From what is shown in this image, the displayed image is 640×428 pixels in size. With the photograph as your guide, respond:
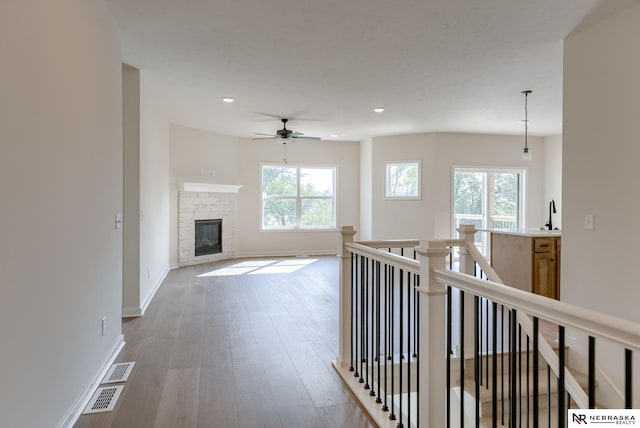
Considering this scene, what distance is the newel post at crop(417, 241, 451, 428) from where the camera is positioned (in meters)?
1.70

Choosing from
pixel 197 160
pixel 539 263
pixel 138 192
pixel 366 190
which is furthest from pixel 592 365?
pixel 366 190

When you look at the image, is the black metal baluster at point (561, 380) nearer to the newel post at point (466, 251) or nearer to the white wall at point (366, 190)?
the newel post at point (466, 251)

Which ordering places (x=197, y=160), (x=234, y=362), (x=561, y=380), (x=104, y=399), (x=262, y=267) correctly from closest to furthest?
(x=561, y=380)
(x=104, y=399)
(x=234, y=362)
(x=262, y=267)
(x=197, y=160)

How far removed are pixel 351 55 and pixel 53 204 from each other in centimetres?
288

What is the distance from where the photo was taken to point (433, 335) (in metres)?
1.73

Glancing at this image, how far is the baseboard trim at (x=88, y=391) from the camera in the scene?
2066mm

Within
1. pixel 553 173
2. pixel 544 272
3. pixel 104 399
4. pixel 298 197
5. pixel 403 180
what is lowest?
pixel 104 399

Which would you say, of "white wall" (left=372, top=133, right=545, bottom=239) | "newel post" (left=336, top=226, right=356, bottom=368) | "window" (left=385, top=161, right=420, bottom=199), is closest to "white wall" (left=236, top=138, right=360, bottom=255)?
"white wall" (left=372, top=133, right=545, bottom=239)

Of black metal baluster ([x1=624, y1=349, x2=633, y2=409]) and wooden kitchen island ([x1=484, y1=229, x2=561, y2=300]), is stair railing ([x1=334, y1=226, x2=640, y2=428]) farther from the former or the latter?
wooden kitchen island ([x1=484, y1=229, x2=561, y2=300])

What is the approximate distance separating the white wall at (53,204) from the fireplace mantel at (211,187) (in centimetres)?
426

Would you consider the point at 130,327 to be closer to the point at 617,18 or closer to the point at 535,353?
the point at 535,353

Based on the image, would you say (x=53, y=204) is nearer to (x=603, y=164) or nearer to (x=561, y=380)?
(x=561, y=380)

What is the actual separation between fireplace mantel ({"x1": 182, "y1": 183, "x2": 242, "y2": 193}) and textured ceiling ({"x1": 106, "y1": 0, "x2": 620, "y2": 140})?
1.50m

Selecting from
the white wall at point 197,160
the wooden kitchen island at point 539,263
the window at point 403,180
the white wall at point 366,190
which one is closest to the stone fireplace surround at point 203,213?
the white wall at point 197,160
